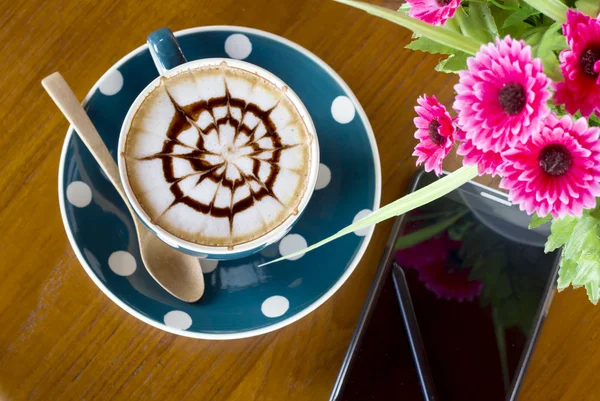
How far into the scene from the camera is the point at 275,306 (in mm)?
620

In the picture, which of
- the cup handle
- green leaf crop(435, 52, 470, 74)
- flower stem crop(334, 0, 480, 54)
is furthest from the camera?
the cup handle

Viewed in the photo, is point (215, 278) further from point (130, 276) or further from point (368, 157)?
point (368, 157)

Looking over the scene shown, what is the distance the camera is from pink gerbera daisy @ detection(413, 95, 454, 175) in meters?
0.40

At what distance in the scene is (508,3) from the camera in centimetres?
41

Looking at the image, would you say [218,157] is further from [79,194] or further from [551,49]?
[551,49]

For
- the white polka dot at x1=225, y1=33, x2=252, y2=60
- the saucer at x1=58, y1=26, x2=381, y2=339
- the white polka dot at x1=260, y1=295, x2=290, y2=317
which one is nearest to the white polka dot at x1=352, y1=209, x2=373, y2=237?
the saucer at x1=58, y1=26, x2=381, y2=339

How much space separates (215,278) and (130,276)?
0.29ft

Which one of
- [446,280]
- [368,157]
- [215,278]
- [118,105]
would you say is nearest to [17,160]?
[118,105]

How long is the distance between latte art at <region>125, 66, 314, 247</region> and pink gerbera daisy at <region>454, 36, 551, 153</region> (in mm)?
273

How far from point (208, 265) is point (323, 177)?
0.16 meters

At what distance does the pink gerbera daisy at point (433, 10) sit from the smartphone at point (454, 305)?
0.28 metres

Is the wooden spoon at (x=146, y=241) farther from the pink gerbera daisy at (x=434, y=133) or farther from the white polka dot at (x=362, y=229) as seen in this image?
the pink gerbera daisy at (x=434, y=133)

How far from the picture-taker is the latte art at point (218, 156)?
587 millimetres

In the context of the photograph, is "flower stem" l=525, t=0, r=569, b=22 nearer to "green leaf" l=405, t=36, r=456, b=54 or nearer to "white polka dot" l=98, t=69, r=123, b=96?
"green leaf" l=405, t=36, r=456, b=54
